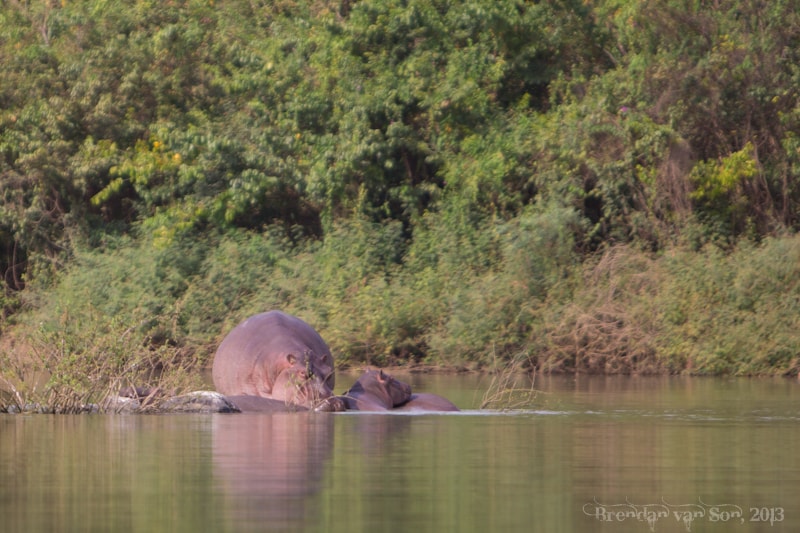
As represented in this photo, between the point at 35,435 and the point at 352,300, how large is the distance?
41.4 feet

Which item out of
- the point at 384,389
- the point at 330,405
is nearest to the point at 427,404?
the point at 384,389

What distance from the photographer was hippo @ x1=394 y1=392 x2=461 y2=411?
1498 cm

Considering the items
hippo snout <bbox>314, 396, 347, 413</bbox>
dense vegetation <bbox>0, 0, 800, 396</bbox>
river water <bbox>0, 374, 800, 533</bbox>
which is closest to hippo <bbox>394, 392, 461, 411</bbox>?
river water <bbox>0, 374, 800, 533</bbox>

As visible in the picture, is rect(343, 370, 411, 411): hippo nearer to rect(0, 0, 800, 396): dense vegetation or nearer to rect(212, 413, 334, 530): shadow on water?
rect(212, 413, 334, 530): shadow on water

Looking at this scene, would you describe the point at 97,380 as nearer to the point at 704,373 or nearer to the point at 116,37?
the point at 704,373

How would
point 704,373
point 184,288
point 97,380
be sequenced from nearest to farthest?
1. point 97,380
2. point 704,373
3. point 184,288

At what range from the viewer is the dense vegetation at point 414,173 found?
76.0 feet

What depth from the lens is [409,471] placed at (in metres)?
9.45

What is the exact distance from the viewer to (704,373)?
71.2 feet

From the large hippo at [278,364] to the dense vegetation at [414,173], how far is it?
649cm

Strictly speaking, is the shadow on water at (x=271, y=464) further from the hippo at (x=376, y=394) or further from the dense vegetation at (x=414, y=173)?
the dense vegetation at (x=414, y=173)

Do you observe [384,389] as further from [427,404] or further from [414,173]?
[414,173]

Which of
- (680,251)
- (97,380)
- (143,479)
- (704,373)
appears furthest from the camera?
(680,251)

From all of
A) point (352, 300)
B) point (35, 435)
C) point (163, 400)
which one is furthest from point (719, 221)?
point (35, 435)
